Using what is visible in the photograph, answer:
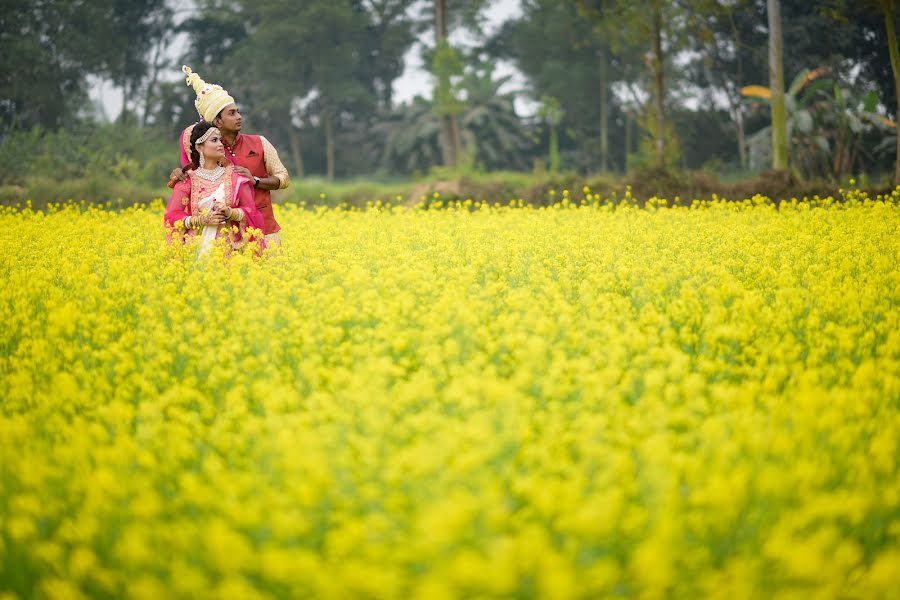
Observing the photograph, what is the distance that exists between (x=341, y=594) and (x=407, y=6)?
35.6 m

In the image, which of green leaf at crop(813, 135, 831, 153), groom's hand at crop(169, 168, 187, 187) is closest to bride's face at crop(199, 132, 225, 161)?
groom's hand at crop(169, 168, 187, 187)

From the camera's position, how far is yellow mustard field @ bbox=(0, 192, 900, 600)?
1.87 metres

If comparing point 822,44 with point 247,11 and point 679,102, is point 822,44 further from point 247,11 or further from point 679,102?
point 247,11

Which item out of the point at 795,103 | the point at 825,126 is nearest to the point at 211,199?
the point at 795,103

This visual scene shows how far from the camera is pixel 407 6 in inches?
1358

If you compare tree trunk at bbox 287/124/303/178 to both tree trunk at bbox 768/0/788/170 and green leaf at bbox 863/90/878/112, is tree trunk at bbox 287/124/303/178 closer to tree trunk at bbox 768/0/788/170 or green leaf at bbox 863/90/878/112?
tree trunk at bbox 768/0/788/170

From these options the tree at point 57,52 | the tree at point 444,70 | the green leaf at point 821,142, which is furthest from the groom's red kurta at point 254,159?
the tree at point 57,52

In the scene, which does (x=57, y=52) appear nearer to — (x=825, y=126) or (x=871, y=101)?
(x=825, y=126)

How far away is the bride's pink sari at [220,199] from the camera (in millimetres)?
5680

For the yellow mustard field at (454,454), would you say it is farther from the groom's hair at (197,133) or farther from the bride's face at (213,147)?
the groom's hair at (197,133)

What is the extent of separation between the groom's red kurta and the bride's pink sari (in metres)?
0.21

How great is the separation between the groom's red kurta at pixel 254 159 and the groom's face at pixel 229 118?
201 mm

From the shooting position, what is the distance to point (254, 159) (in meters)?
6.08

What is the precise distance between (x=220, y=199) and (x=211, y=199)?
64mm
